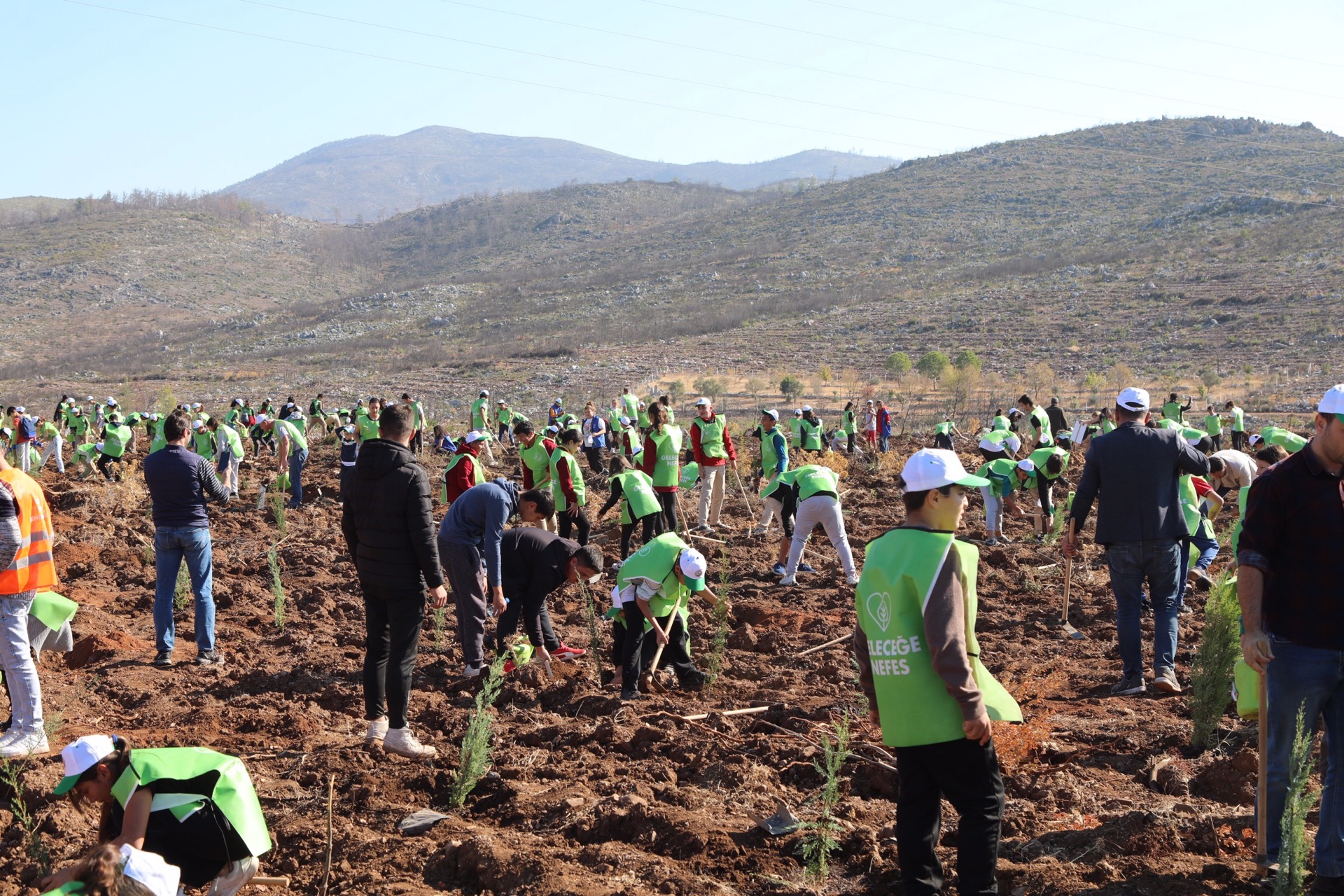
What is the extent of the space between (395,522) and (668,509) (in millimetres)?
6143

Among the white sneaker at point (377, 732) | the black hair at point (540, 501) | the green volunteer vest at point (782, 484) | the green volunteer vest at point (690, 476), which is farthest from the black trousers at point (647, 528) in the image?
the white sneaker at point (377, 732)

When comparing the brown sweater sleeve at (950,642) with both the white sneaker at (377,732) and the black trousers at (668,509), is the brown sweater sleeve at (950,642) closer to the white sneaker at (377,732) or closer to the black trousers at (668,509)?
the white sneaker at (377,732)

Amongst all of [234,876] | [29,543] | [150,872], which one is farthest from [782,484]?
[150,872]

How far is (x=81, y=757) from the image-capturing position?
3.12m

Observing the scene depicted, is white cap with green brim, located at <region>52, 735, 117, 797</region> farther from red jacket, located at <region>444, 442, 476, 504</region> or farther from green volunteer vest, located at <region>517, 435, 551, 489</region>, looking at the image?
green volunteer vest, located at <region>517, 435, 551, 489</region>

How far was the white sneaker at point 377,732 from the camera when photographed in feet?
17.4

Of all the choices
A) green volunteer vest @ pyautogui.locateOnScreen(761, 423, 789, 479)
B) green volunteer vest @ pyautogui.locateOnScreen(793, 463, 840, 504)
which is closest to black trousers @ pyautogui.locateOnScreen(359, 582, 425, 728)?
green volunteer vest @ pyautogui.locateOnScreen(793, 463, 840, 504)

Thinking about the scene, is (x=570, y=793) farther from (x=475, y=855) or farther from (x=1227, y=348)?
(x=1227, y=348)

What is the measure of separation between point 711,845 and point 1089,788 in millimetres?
1765

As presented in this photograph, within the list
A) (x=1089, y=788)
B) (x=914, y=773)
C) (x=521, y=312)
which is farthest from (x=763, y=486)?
(x=521, y=312)

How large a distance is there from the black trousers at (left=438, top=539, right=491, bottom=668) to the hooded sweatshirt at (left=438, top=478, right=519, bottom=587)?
5 cm

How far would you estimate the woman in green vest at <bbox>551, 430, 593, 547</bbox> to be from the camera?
32.8 feet

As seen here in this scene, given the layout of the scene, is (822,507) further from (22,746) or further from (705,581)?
(22,746)

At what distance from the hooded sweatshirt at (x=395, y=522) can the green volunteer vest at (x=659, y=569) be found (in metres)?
1.38
